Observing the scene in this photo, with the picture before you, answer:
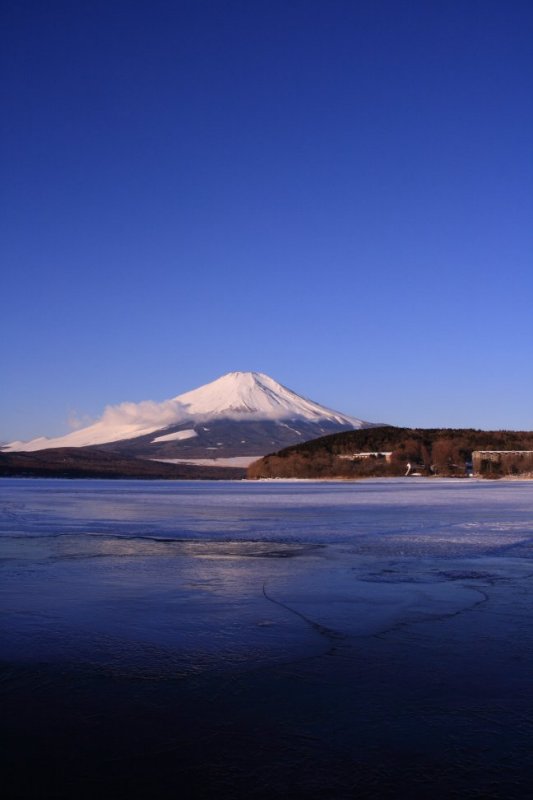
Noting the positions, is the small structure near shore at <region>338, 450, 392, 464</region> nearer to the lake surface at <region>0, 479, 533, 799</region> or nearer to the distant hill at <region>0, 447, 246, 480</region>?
the distant hill at <region>0, 447, 246, 480</region>

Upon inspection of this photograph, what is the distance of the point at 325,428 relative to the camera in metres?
191

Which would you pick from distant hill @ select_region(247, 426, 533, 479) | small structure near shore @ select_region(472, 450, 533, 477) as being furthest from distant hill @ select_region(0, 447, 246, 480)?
small structure near shore @ select_region(472, 450, 533, 477)

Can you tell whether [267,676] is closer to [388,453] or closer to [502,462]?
[502,462]

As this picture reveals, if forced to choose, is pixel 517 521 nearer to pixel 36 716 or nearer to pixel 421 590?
pixel 421 590

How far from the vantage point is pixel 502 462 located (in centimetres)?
6688

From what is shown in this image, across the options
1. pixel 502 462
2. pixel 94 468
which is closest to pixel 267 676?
pixel 502 462

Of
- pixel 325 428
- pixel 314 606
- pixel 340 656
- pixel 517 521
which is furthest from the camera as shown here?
pixel 325 428

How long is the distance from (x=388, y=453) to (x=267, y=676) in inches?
2700

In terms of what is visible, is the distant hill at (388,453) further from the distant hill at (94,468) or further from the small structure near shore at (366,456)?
the distant hill at (94,468)

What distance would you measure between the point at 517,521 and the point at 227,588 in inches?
394

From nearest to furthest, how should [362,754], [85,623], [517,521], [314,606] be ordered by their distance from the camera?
1. [362,754]
2. [85,623]
3. [314,606]
4. [517,521]

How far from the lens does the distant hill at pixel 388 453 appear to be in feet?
227

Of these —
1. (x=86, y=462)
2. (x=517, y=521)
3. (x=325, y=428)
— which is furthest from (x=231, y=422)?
(x=517, y=521)

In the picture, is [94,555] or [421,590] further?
[94,555]
